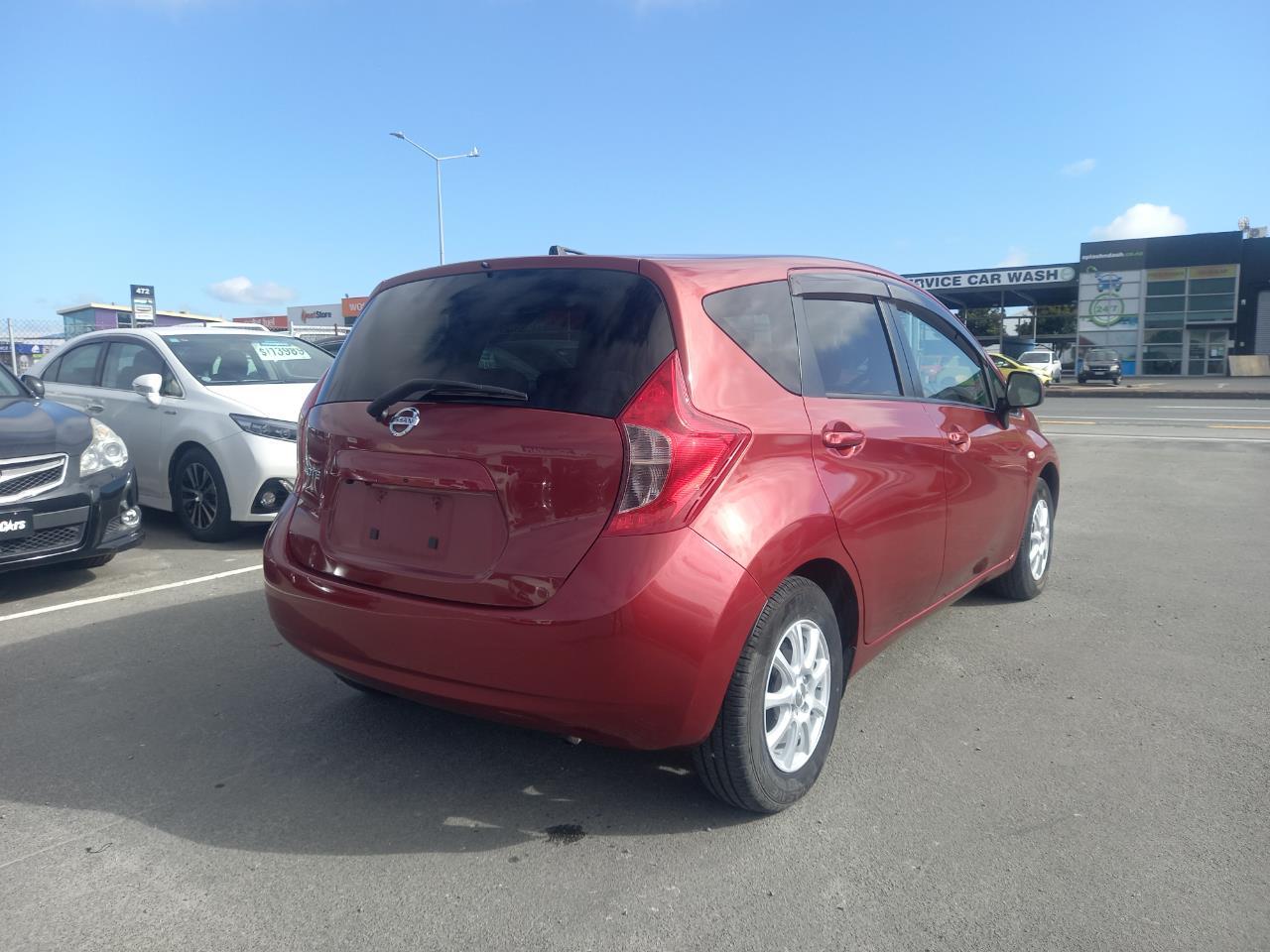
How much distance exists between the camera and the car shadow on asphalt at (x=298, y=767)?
114 inches

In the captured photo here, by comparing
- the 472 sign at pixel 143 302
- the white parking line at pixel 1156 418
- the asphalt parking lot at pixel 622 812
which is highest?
the 472 sign at pixel 143 302

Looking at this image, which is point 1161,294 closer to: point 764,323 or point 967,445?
point 967,445

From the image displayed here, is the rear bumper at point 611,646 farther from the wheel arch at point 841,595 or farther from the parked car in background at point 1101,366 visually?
the parked car in background at point 1101,366

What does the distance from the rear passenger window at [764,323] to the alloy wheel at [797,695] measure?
2.62 ft

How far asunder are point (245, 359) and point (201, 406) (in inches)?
33.1

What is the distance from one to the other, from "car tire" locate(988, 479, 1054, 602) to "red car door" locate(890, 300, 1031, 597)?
0.98 ft

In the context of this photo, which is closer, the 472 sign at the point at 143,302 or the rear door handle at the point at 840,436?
the rear door handle at the point at 840,436

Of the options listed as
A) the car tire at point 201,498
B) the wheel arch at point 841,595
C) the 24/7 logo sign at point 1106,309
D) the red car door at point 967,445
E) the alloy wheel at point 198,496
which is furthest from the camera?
the 24/7 logo sign at point 1106,309

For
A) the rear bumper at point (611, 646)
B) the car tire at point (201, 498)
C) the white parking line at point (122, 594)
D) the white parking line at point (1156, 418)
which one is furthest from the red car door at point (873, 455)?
the white parking line at point (1156, 418)

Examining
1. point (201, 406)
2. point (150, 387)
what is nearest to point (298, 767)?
point (201, 406)

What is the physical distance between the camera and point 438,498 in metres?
2.84

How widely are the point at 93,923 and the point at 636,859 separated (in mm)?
1396

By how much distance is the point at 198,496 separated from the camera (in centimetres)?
699

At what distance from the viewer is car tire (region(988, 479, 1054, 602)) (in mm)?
5195
